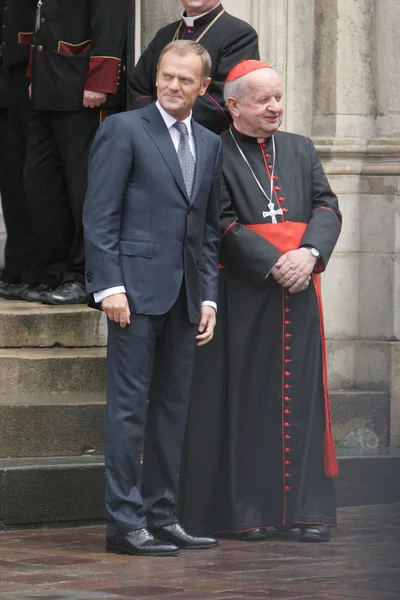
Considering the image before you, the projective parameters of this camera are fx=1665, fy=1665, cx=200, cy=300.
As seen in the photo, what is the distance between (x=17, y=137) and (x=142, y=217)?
2502mm

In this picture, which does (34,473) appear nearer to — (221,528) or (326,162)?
(221,528)

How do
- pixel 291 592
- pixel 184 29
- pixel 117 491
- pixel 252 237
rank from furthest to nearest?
1. pixel 184 29
2. pixel 252 237
3. pixel 117 491
4. pixel 291 592

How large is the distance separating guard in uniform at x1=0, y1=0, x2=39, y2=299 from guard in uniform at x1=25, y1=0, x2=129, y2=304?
0.25 meters

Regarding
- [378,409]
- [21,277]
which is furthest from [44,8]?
[378,409]

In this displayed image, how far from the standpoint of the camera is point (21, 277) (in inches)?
344

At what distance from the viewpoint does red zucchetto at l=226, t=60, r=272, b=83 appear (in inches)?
269

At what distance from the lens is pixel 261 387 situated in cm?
690

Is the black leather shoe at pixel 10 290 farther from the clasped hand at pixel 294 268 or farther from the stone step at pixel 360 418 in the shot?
the clasped hand at pixel 294 268

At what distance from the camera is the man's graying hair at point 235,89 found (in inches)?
269

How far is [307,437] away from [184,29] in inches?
79.1

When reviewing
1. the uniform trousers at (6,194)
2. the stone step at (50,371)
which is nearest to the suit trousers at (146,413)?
the stone step at (50,371)

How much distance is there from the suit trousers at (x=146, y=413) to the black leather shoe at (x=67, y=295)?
5.71 ft

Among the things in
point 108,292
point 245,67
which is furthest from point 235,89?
point 108,292

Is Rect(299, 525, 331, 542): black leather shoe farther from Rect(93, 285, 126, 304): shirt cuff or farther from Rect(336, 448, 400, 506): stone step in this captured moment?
Rect(93, 285, 126, 304): shirt cuff
